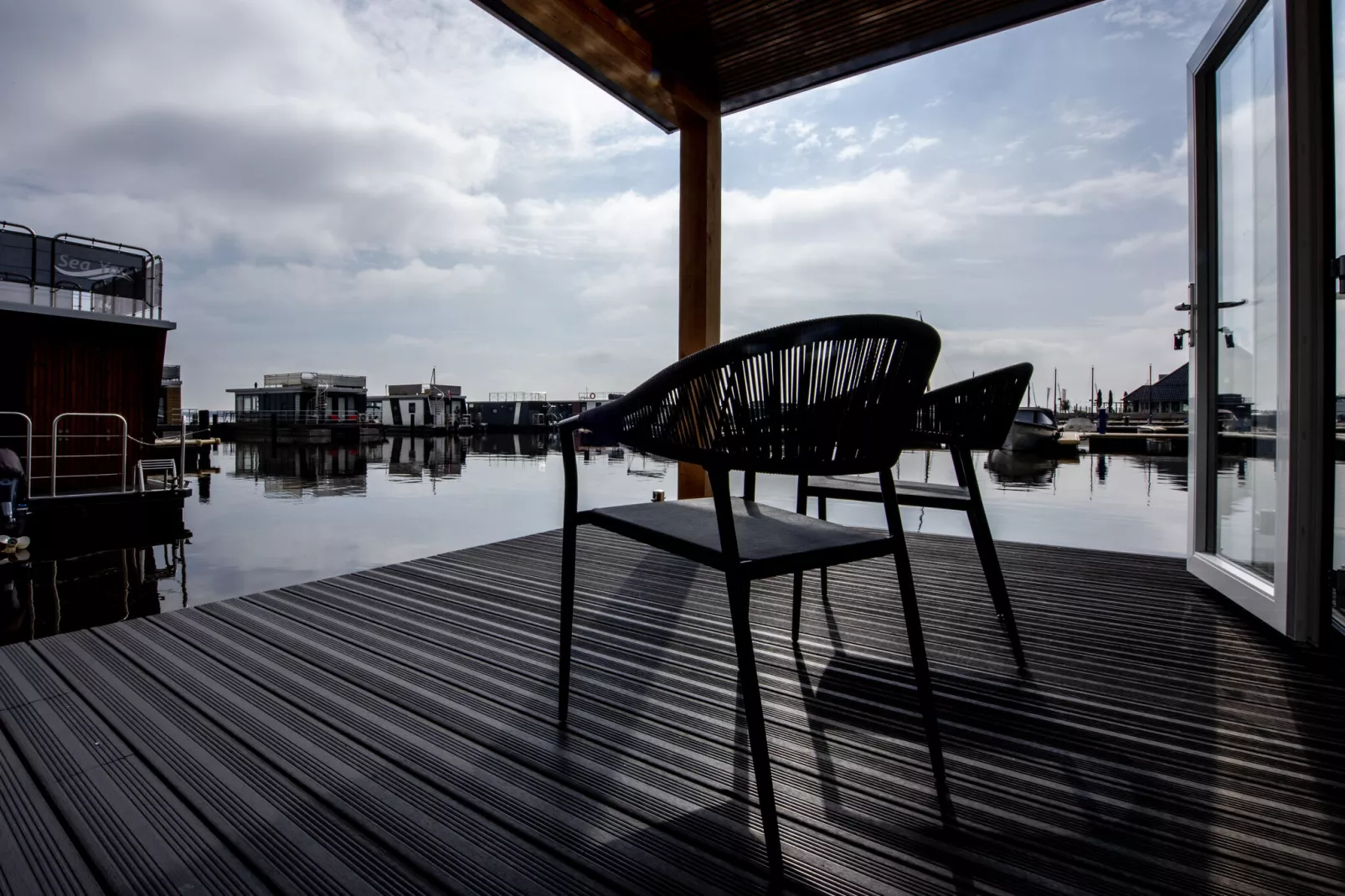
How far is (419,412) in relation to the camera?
41.3 m

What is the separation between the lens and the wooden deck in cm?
89

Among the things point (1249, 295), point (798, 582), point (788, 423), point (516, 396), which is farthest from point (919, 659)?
point (516, 396)

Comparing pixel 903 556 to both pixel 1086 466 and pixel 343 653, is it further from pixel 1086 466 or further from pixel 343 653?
pixel 1086 466

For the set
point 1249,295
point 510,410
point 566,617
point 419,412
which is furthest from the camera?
point 510,410

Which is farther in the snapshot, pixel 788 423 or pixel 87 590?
pixel 87 590

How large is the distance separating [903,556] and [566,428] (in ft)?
2.30

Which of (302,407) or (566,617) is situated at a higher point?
→ (302,407)

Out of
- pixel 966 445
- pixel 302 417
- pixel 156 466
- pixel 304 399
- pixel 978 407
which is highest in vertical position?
pixel 304 399

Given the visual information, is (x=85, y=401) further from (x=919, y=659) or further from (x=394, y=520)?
(x=919, y=659)

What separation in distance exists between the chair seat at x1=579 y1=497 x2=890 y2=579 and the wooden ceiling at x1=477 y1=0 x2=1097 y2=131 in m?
2.90

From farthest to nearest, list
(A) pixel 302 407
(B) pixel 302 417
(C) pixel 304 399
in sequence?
1. (C) pixel 304 399
2. (A) pixel 302 407
3. (B) pixel 302 417

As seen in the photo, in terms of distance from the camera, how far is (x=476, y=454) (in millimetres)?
20781

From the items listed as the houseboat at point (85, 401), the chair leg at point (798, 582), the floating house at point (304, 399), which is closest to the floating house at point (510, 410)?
the floating house at point (304, 399)

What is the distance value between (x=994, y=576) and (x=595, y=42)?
3.21m
